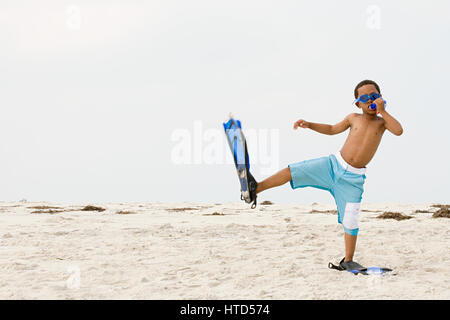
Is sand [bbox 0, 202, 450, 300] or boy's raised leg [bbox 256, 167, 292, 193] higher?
boy's raised leg [bbox 256, 167, 292, 193]

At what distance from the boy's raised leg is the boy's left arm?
1.39 m

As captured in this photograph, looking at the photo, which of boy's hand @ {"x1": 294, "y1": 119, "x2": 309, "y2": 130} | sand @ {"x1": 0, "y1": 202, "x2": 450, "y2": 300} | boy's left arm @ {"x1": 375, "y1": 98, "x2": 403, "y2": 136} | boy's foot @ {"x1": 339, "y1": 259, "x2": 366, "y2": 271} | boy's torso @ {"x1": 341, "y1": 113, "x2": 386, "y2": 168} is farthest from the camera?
boy's hand @ {"x1": 294, "y1": 119, "x2": 309, "y2": 130}

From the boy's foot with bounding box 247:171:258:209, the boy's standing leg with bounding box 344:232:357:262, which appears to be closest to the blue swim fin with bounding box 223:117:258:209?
the boy's foot with bounding box 247:171:258:209

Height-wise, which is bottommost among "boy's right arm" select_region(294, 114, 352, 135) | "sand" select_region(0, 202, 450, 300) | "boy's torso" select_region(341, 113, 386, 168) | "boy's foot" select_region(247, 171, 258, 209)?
"sand" select_region(0, 202, 450, 300)

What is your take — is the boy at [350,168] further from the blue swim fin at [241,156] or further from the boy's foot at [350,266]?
the blue swim fin at [241,156]

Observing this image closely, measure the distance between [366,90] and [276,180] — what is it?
174 cm

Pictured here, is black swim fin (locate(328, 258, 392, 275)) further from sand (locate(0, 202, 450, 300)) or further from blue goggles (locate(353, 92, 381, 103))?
blue goggles (locate(353, 92, 381, 103))

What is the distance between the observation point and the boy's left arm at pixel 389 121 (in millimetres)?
5277

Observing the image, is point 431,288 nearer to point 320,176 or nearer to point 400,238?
point 320,176

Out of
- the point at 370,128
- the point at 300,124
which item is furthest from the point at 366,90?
the point at 300,124

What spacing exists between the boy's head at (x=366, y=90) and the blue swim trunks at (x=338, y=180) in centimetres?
71

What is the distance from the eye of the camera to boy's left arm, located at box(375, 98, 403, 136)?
528cm
